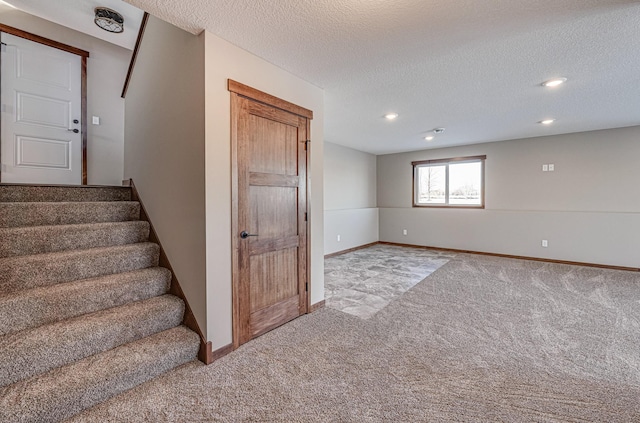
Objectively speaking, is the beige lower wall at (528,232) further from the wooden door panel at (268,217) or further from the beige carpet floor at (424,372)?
the wooden door panel at (268,217)

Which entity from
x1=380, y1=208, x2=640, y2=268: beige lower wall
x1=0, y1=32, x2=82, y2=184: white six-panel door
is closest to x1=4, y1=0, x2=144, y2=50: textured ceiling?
x1=0, y1=32, x2=82, y2=184: white six-panel door

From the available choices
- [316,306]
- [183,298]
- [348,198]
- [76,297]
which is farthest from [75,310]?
[348,198]

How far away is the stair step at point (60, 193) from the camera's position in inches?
101

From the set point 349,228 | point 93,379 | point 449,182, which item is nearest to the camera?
point 93,379

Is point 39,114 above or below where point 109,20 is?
below

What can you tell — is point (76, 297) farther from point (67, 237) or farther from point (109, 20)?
point (109, 20)

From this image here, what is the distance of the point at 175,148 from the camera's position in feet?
7.82

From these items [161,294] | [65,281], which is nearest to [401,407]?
[161,294]

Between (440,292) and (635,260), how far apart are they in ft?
12.3

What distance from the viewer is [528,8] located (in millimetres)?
1780

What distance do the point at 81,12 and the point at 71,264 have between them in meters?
2.78

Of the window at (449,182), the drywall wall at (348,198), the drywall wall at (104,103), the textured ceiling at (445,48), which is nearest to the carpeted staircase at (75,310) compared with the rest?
the drywall wall at (104,103)

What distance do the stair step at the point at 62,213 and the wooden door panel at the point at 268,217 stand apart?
148cm

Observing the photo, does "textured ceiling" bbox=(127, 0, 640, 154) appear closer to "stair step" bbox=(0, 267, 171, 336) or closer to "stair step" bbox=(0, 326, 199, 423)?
"stair step" bbox=(0, 267, 171, 336)
